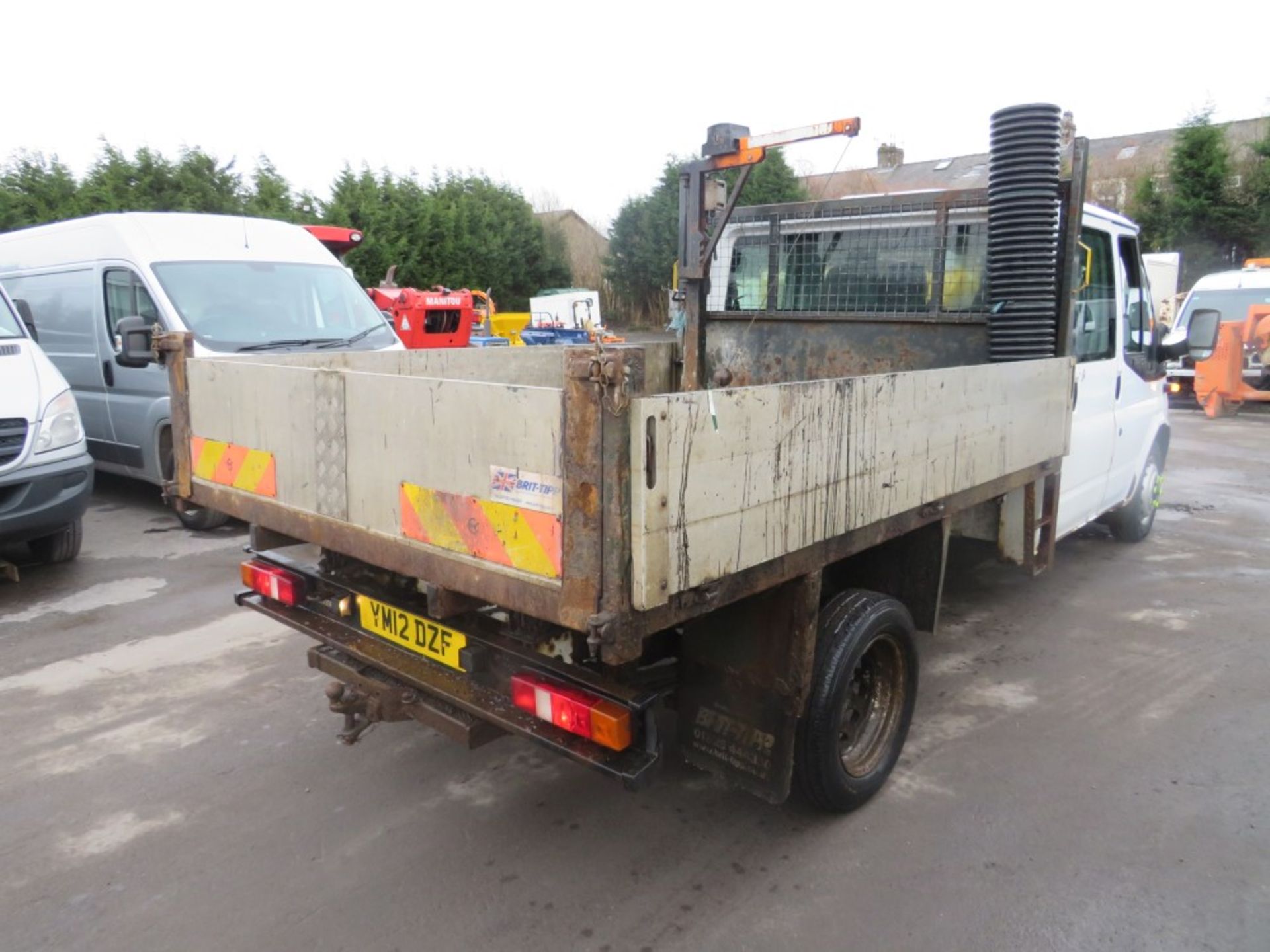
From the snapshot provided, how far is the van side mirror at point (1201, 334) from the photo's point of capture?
19.2ft

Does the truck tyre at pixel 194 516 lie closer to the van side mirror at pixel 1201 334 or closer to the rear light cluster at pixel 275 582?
the rear light cluster at pixel 275 582

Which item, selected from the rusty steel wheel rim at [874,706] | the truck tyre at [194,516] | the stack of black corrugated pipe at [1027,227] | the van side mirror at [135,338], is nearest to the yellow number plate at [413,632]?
the rusty steel wheel rim at [874,706]

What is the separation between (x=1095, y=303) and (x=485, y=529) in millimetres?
4303

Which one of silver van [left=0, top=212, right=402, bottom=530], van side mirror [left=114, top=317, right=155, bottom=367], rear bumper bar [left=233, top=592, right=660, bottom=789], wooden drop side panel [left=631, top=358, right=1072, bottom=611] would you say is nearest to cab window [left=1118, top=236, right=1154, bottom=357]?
wooden drop side panel [left=631, top=358, right=1072, bottom=611]

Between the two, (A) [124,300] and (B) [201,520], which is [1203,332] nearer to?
A: (B) [201,520]

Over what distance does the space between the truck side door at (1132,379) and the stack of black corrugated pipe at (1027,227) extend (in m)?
1.35

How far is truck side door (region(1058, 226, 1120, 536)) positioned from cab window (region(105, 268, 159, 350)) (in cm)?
639

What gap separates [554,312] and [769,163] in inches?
306

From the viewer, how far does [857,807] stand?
3.34 metres

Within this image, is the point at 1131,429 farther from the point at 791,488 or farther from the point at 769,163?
the point at 769,163

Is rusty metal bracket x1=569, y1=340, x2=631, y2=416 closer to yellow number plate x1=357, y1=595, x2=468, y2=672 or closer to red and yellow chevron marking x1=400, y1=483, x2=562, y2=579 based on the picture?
red and yellow chevron marking x1=400, y1=483, x2=562, y2=579

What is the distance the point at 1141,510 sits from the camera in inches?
273

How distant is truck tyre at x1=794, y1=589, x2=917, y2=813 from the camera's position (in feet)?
9.89

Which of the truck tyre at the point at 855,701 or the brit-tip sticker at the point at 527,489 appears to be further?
the truck tyre at the point at 855,701
